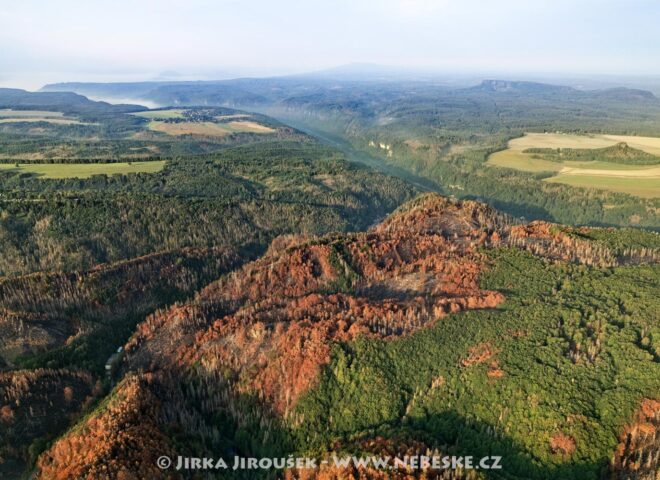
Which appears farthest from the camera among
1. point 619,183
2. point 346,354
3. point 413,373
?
point 619,183

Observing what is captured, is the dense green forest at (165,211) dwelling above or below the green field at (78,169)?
below

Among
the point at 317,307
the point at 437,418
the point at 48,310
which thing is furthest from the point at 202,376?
the point at 48,310

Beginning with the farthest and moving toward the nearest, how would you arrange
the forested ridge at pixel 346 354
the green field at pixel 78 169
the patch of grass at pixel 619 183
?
the green field at pixel 78 169 → the patch of grass at pixel 619 183 → the forested ridge at pixel 346 354

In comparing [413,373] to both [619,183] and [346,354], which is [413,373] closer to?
[346,354]

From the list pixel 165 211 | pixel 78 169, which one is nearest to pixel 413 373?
pixel 165 211

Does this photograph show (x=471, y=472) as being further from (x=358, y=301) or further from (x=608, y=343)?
(x=358, y=301)

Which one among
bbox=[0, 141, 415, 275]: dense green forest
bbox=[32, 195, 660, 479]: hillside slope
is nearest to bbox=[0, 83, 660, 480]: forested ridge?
bbox=[32, 195, 660, 479]: hillside slope

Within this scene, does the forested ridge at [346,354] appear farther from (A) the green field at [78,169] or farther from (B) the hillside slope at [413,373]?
(A) the green field at [78,169]

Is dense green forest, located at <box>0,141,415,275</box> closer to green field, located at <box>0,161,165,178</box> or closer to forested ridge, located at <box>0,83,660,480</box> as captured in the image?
forested ridge, located at <box>0,83,660,480</box>

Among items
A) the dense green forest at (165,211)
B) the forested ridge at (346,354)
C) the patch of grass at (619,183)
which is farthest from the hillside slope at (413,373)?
the patch of grass at (619,183)
